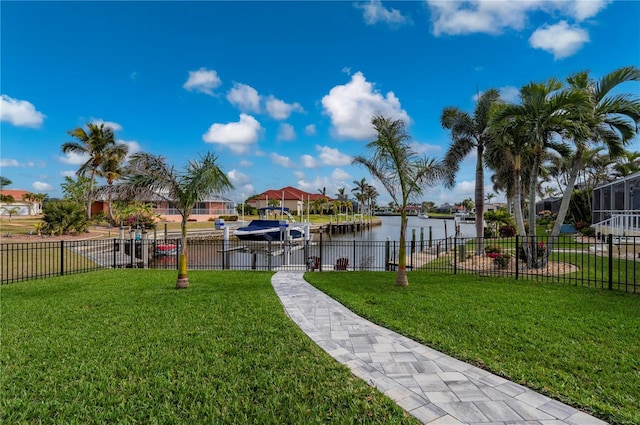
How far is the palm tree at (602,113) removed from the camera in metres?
9.06

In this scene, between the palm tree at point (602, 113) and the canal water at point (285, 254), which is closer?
the palm tree at point (602, 113)

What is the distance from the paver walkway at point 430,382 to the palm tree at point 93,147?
31.1 meters

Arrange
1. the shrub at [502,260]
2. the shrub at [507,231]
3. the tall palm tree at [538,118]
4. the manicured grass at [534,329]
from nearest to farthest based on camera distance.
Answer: the manicured grass at [534,329], the tall palm tree at [538,118], the shrub at [502,260], the shrub at [507,231]

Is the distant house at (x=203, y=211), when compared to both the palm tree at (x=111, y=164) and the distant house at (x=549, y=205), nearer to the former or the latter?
the palm tree at (x=111, y=164)

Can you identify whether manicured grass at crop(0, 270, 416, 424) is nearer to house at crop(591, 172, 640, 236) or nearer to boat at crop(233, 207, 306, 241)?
house at crop(591, 172, 640, 236)

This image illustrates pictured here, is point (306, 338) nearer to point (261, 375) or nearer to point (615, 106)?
point (261, 375)

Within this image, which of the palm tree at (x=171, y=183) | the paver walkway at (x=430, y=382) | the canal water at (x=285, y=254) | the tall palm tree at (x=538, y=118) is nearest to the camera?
the paver walkway at (x=430, y=382)

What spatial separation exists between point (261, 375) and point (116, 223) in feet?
103

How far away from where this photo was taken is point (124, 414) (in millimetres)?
2766

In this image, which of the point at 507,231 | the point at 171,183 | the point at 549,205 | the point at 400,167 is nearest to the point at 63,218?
the point at 171,183

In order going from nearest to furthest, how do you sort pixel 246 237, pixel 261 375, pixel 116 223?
1. pixel 261 375
2. pixel 246 237
3. pixel 116 223

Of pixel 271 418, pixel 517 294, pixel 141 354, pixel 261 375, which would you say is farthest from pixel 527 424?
pixel 517 294

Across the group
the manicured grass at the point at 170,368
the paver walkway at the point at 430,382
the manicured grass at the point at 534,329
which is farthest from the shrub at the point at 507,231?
the manicured grass at the point at 170,368

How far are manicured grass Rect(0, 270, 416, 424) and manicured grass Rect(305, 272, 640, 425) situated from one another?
1654 millimetres
